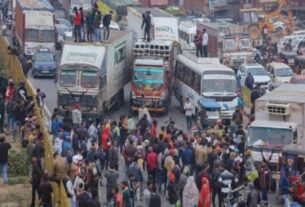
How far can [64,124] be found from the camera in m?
36.9

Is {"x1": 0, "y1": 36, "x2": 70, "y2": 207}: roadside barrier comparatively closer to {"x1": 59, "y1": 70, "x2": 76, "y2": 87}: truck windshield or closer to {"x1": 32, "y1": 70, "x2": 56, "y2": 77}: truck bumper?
{"x1": 59, "y1": 70, "x2": 76, "y2": 87}: truck windshield

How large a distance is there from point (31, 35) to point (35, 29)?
1.60 feet

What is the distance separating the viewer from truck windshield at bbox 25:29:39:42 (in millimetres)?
62409

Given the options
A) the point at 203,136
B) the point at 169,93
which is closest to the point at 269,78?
the point at 169,93

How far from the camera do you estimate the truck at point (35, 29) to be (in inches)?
2453

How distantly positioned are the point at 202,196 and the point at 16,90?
14.8 meters

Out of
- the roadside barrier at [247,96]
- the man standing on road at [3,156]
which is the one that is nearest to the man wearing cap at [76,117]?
the man standing on road at [3,156]

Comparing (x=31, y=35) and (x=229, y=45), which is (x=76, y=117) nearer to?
(x=31, y=35)

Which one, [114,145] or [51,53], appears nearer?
[114,145]

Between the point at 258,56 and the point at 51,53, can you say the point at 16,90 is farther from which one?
the point at 258,56

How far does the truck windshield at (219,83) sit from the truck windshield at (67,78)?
5.19 metres

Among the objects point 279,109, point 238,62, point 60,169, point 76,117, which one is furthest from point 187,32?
point 60,169

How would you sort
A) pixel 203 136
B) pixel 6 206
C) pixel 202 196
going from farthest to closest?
1. pixel 203 136
2. pixel 6 206
3. pixel 202 196

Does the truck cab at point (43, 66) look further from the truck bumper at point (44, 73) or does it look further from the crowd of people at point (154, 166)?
the crowd of people at point (154, 166)
